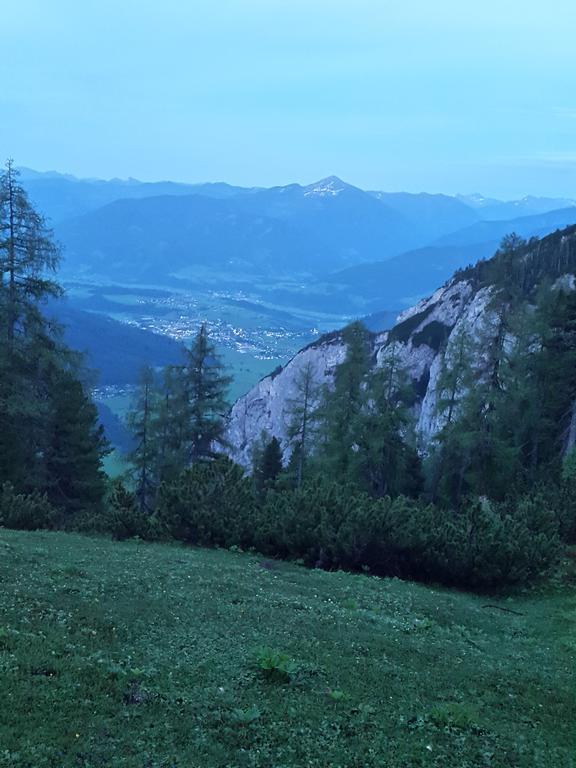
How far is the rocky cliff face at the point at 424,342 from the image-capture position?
9050 centimetres

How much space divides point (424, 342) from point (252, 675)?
3738 inches

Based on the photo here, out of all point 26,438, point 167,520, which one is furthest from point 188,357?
point 167,520

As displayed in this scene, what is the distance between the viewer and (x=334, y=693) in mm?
8773

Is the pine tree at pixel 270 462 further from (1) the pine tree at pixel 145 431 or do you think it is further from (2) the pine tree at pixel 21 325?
(2) the pine tree at pixel 21 325

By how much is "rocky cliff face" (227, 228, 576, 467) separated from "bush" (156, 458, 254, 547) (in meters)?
58.8

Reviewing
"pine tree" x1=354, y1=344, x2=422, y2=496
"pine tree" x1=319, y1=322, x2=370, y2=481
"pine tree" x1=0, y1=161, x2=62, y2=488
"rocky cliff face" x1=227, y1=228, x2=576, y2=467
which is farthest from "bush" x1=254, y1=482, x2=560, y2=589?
"rocky cliff face" x1=227, y1=228, x2=576, y2=467

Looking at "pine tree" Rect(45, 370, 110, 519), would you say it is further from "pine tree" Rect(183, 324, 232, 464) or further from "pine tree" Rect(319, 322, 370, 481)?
"pine tree" Rect(319, 322, 370, 481)

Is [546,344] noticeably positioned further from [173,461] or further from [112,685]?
[112,685]

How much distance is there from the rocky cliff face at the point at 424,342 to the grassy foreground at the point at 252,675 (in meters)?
66.1

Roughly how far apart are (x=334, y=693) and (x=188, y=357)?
29.9m

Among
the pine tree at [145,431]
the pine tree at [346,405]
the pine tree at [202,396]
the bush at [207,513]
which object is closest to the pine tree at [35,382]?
the bush at [207,513]

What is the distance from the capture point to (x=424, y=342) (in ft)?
331

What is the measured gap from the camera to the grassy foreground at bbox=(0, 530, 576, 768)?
724 centimetres

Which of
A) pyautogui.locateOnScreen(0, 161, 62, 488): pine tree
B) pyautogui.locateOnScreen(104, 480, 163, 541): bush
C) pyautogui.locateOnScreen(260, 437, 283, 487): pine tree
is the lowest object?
pyautogui.locateOnScreen(260, 437, 283, 487): pine tree
